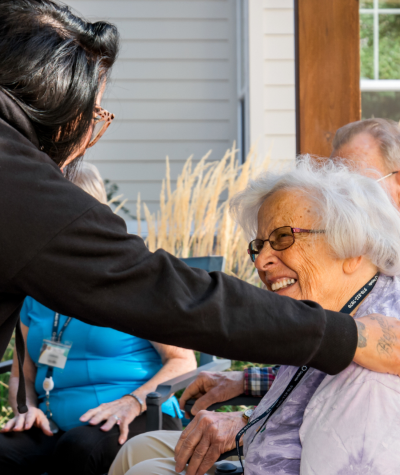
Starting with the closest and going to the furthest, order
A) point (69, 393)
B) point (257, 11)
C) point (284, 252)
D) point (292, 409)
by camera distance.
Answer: point (292, 409) → point (284, 252) → point (69, 393) → point (257, 11)

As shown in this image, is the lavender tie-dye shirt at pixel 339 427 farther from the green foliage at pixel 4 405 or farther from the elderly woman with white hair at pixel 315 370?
the green foliage at pixel 4 405

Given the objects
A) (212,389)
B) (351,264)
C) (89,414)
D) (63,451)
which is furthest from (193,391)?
(351,264)

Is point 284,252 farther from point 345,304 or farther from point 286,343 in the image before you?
point 286,343

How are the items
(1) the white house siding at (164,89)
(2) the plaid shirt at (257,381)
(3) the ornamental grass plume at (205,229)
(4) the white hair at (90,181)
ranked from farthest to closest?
(1) the white house siding at (164,89) < (3) the ornamental grass plume at (205,229) < (4) the white hair at (90,181) < (2) the plaid shirt at (257,381)

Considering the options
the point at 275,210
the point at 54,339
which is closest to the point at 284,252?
the point at 275,210

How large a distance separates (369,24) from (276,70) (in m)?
1.14

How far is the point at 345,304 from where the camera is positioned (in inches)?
68.4

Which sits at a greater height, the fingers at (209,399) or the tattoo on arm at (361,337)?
the tattoo on arm at (361,337)

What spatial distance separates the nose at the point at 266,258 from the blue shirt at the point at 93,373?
104 centimetres

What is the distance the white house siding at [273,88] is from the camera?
604cm

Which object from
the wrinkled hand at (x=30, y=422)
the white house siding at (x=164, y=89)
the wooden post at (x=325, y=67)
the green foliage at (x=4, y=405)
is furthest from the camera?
the white house siding at (x=164, y=89)

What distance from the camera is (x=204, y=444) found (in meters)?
1.96

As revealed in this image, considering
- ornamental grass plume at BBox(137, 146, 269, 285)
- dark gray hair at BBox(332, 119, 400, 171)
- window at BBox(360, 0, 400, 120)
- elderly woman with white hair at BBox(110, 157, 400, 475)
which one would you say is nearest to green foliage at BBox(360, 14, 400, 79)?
window at BBox(360, 0, 400, 120)

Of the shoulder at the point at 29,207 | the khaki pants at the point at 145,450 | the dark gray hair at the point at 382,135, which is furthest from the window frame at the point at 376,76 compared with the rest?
the shoulder at the point at 29,207
